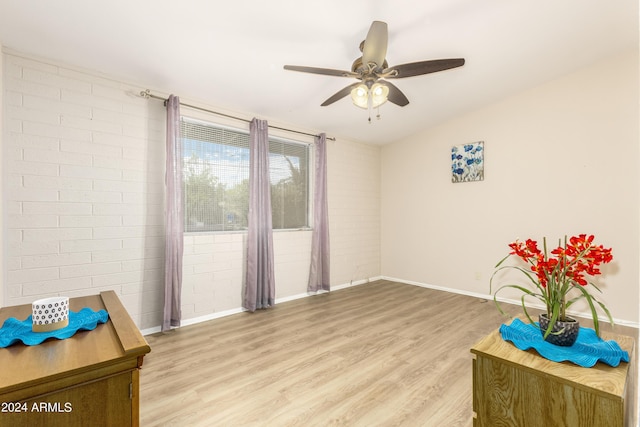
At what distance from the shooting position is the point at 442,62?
2115 mm

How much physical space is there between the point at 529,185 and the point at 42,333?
4712 millimetres

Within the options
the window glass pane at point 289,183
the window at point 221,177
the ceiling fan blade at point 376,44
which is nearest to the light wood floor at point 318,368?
the window at point 221,177

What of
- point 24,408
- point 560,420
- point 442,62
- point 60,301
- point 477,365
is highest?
point 442,62

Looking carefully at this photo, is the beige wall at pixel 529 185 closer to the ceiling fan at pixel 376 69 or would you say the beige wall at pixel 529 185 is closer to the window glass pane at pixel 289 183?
the window glass pane at pixel 289 183

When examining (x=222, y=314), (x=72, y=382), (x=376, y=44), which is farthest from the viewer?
(x=222, y=314)

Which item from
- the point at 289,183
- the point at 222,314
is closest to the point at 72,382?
the point at 222,314

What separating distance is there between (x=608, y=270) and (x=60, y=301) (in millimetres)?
4783

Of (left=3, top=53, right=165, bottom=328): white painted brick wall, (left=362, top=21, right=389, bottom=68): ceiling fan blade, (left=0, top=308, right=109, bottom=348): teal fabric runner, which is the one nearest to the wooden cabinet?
(left=0, top=308, right=109, bottom=348): teal fabric runner

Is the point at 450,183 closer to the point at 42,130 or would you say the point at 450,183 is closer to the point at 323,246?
the point at 323,246

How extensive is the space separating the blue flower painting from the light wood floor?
74.6 inches

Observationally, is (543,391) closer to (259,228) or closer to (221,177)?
(259,228)

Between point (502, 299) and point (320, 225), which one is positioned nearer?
point (502, 299)

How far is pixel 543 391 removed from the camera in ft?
3.79

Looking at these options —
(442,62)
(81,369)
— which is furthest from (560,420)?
(442,62)
